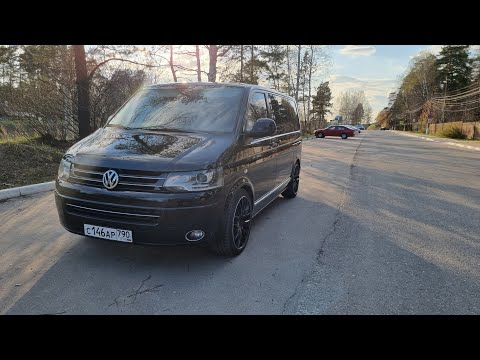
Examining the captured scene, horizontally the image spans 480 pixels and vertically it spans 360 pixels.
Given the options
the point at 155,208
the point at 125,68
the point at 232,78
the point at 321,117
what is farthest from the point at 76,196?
the point at 321,117

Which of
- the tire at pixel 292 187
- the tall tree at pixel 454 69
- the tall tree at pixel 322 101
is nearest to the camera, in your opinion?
the tire at pixel 292 187

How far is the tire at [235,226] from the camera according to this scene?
146 inches

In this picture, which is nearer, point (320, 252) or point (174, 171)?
point (174, 171)

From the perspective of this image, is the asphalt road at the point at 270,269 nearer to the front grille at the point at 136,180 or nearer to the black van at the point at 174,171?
the black van at the point at 174,171

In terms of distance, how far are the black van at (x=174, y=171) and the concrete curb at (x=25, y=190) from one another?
3161mm

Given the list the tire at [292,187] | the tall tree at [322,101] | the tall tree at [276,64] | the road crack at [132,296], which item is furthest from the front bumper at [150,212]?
the tall tree at [322,101]

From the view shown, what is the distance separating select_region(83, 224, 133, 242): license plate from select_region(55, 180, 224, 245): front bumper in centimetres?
4

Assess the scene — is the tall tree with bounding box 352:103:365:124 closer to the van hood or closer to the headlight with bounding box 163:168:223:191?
A: the van hood

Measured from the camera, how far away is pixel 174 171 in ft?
10.9

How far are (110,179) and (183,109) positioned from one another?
157 cm

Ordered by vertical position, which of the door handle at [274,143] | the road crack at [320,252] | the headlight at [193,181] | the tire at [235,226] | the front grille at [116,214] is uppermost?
the door handle at [274,143]

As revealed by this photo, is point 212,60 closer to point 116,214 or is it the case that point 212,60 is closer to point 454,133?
point 116,214

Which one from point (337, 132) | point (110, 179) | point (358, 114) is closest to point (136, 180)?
point (110, 179)
